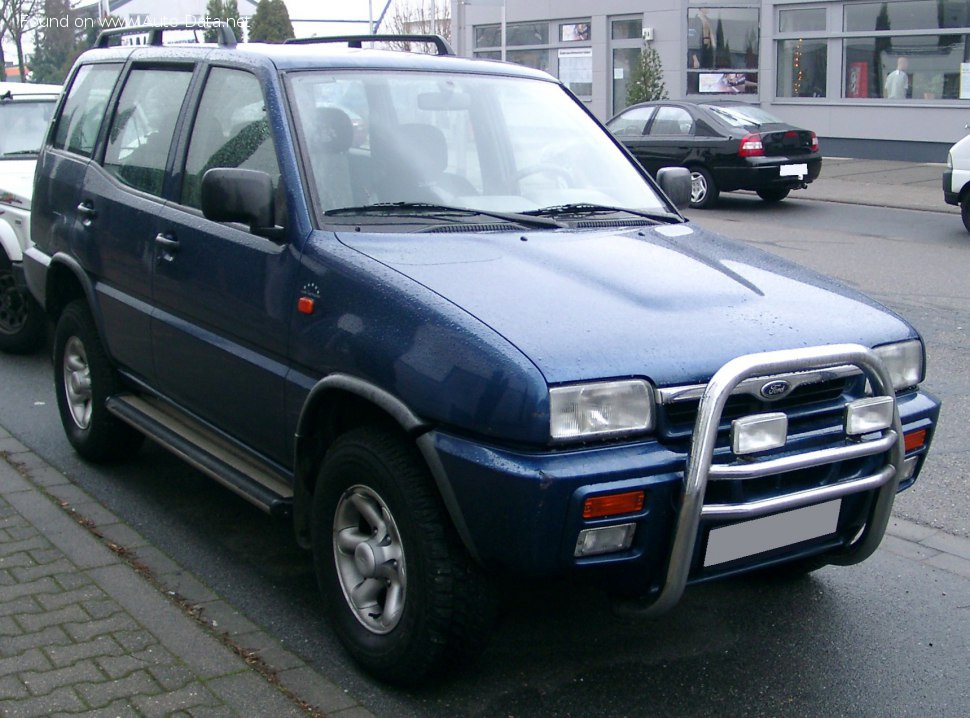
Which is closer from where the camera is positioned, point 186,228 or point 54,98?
point 186,228

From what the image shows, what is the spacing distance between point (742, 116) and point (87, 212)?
555 inches

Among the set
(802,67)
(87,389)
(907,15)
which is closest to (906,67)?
(907,15)

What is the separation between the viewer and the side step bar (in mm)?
4219

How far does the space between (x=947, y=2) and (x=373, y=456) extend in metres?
22.6

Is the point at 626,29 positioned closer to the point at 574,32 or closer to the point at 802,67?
the point at 574,32

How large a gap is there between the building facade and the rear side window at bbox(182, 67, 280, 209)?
2066 cm

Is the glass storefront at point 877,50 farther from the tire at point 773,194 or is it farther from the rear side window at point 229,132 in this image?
the rear side window at point 229,132

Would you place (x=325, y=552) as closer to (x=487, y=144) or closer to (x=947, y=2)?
(x=487, y=144)

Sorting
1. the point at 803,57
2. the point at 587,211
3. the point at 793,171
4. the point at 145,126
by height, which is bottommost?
the point at 793,171

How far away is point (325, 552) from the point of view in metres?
3.92

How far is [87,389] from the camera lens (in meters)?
5.89

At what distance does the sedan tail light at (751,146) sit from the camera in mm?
17391

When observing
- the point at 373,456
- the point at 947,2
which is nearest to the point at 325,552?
the point at 373,456

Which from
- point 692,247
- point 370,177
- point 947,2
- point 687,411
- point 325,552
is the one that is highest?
point 947,2
